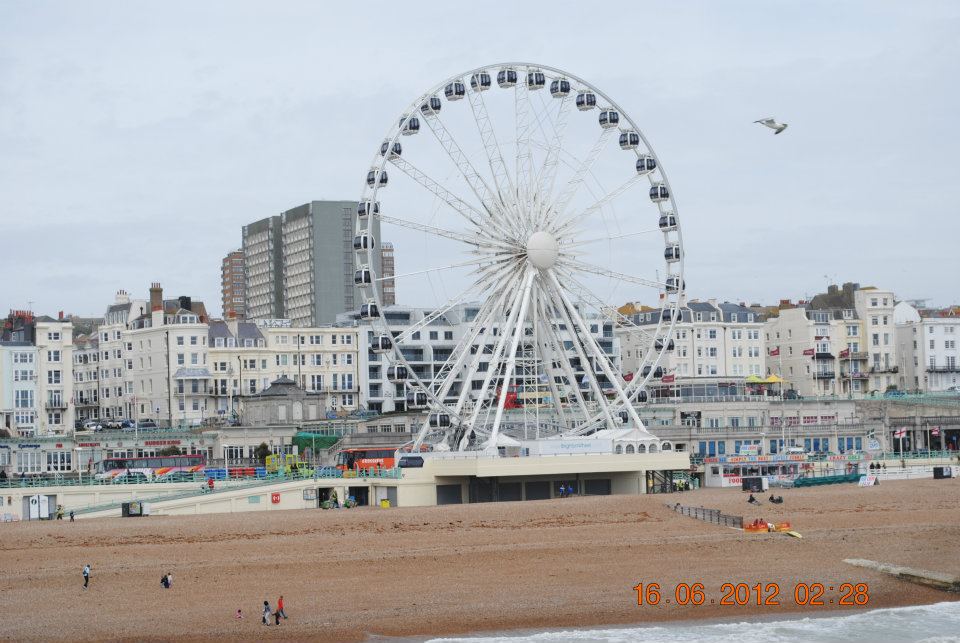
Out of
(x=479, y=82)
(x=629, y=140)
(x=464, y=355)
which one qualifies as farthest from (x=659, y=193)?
(x=464, y=355)

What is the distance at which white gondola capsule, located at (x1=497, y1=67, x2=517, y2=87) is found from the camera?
231ft

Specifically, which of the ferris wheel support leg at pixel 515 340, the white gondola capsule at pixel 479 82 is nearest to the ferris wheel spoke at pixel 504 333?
the ferris wheel support leg at pixel 515 340

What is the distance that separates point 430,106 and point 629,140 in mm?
10043

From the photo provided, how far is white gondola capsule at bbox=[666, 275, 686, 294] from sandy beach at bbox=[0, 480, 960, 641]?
541 inches

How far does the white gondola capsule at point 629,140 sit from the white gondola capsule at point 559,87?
3696 mm

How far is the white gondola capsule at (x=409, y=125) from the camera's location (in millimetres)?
69312

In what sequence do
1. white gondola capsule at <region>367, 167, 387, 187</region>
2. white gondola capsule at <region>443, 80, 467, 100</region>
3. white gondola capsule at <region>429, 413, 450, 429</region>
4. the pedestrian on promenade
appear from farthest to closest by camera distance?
white gondola capsule at <region>429, 413, 450, 429</region>, white gondola capsule at <region>443, 80, 467, 100</region>, white gondola capsule at <region>367, 167, 387, 187</region>, the pedestrian on promenade

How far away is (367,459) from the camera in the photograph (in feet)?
250

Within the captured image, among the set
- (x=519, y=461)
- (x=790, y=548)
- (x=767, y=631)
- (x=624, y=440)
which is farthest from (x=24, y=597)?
(x=624, y=440)

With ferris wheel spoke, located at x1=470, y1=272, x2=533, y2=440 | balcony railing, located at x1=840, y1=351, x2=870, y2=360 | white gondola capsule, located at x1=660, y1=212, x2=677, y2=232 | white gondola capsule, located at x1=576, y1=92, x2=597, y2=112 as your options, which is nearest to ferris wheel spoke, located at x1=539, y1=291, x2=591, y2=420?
ferris wheel spoke, located at x1=470, y1=272, x2=533, y2=440

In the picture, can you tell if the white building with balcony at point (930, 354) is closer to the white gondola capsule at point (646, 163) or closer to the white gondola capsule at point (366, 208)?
the white gondola capsule at point (646, 163)

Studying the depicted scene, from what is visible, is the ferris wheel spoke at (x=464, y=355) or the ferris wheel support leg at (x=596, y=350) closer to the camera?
the ferris wheel spoke at (x=464, y=355)

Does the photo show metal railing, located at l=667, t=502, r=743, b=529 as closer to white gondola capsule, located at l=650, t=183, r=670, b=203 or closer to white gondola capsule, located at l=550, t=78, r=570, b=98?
white gondola capsule, located at l=650, t=183, r=670, b=203

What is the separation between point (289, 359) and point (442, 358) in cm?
1095
